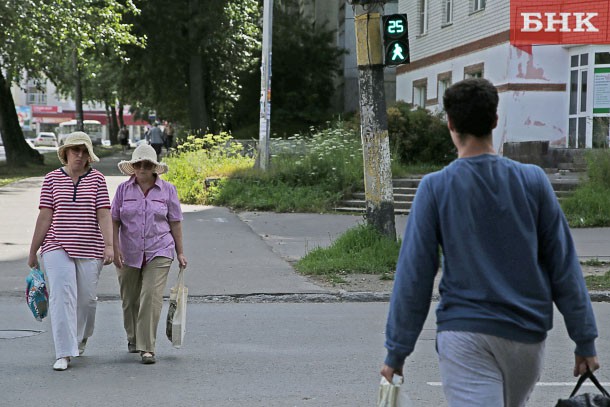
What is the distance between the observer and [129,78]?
42906 millimetres

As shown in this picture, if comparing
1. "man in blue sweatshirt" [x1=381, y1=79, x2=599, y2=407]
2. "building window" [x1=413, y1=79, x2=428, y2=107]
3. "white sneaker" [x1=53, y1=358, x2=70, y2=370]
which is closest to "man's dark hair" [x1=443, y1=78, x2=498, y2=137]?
"man in blue sweatshirt" [x1=381, y1=79, x2=599, y2=407]

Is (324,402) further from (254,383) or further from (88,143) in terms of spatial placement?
(88,143)

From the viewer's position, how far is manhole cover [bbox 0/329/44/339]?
28.5ft

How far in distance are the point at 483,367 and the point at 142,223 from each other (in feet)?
15.1

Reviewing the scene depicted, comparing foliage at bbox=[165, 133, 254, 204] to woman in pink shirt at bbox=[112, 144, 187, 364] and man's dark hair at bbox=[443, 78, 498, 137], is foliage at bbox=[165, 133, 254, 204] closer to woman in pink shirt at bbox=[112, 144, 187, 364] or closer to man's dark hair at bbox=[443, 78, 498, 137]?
woman in pink shirt at bbox=[112, 144, 187, 364]

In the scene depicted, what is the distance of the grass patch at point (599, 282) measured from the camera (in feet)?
37.2

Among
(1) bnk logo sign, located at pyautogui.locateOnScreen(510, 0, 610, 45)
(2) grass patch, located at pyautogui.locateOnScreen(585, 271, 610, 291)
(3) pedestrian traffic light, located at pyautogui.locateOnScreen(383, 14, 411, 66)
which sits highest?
(1) bnk logo sign, located at pyautogui.locateOnScreen(510, 0, 610, 45)

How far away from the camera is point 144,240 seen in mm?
7652

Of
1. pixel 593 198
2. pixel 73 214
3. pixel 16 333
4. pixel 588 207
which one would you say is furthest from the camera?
pixel 593 198

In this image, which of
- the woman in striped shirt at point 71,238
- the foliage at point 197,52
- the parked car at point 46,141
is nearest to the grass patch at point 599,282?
the woman in striped shirt at point 71,238

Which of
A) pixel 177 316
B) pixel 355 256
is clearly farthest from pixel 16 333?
pixel 355 256

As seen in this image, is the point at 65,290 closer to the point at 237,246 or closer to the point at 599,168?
the point at 237,246

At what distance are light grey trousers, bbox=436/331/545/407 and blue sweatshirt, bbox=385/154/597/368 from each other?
0.12ft

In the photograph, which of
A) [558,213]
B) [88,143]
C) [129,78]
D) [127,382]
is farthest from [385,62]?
[129,78]
